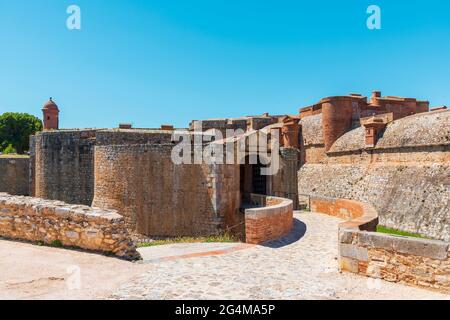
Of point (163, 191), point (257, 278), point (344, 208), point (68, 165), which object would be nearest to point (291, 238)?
point (257, 278)

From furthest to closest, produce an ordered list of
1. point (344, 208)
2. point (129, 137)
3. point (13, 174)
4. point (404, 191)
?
point (13, 174) < point (404, 191) < point (129, 137) < point (344, 208)

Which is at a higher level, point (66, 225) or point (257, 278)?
point (66, 225)

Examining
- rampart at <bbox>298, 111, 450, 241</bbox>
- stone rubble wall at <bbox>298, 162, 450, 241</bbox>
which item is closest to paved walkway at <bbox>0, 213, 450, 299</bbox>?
stone rubble wall at <bbox>298, 162, 450, 241</bbox>

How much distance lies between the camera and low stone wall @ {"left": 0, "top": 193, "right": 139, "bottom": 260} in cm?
661

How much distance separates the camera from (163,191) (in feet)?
46.2

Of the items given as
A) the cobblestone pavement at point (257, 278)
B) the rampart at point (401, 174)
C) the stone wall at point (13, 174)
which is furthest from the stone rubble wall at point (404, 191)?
the stone wall at point (13, 174)

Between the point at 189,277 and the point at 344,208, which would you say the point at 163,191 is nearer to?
the point at 344,208

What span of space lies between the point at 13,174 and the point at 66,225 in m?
26.8

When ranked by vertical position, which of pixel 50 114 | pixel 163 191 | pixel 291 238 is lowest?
pixel 291 238

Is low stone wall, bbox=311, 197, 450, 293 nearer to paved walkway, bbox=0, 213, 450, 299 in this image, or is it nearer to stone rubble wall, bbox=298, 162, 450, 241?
paved walkway, bbox=0, 213, 450, 299
